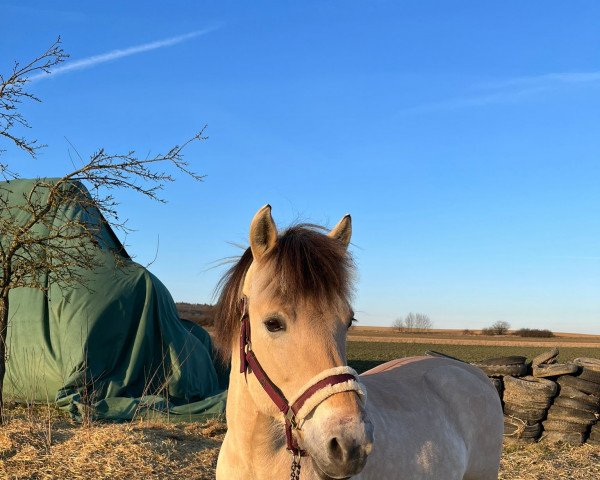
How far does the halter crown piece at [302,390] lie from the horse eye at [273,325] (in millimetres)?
158

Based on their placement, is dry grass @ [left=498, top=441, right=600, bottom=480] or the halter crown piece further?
dry grass @ [left=498, top=441, right=600, bottom=480]

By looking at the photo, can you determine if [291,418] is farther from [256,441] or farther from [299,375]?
[256,441]

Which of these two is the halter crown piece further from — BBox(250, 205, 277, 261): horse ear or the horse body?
the horse body

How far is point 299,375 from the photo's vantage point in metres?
2.26

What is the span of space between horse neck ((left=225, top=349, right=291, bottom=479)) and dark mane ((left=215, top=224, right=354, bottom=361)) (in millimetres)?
276

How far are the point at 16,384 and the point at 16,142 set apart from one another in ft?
15.3

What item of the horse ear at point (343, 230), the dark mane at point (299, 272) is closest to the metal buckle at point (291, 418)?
the dark mane at point (299, 272)

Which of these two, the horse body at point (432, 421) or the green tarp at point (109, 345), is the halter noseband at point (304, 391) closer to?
the horse body at point (432, 421)

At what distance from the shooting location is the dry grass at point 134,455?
5836mm

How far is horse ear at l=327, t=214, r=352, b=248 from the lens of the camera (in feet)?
9.19

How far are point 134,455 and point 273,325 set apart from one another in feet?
14.9

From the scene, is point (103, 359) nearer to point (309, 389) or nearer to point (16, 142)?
point (16, 142)

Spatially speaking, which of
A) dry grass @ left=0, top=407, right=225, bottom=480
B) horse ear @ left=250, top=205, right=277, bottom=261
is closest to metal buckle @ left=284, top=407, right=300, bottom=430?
horse ear @ left=250, top=205, right=277, bottom=261

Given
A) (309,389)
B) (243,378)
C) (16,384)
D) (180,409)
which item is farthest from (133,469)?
(16,384)
